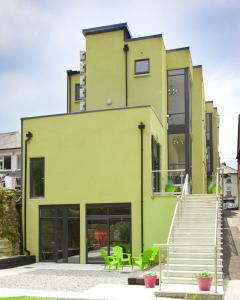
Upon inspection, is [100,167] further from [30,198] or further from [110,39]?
[110,39]

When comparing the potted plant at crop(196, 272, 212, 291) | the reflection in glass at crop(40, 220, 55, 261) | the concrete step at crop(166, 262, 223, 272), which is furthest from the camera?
the reflection in glass at crop(40, 220, 55, 261)

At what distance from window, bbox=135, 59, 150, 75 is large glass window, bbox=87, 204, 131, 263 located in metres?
8.24

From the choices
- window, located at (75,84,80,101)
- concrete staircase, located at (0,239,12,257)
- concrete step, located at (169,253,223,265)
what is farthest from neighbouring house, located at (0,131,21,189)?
concrete step, located at (169,253,223,265)

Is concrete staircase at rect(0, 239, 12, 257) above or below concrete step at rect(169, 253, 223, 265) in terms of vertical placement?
below

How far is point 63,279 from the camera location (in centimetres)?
1582

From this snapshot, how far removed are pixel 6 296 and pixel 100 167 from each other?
357 inches

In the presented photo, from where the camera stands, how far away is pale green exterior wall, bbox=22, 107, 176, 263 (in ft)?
65.4

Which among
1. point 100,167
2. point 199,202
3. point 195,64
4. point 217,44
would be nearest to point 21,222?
point 100,167

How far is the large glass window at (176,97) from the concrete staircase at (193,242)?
668 cm

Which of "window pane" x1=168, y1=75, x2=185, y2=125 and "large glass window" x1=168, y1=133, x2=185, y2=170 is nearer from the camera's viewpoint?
"window pane" x1=168, y1=75, x2=185, y2=125

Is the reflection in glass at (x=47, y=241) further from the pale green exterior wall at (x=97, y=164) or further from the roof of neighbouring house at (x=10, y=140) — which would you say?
the roof of neighbouring house at (x=10, y=140)

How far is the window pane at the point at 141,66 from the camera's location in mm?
25239

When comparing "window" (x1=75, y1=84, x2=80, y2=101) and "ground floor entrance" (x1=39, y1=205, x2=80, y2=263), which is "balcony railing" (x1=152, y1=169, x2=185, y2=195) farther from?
"window" (x1=75, y1=84, x2=80, y2=101)

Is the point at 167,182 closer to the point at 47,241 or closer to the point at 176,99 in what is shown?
the point at 176,99
